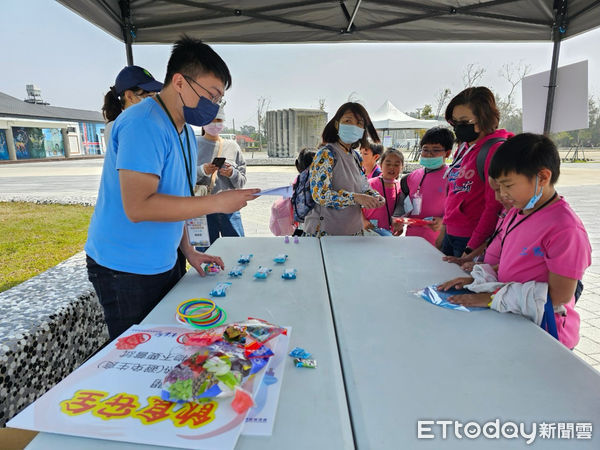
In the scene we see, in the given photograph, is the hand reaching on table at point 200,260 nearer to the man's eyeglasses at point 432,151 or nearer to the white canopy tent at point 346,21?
the man's eyeglasses at point 432,151

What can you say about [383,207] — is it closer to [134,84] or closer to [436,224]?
[436,224]

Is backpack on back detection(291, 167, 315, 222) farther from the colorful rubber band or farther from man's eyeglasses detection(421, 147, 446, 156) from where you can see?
the colorful rubber band

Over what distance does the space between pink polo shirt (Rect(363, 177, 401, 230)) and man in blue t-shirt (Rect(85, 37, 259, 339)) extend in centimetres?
166

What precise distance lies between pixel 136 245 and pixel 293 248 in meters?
0.83

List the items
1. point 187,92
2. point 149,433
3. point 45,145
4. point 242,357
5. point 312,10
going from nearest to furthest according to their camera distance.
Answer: point 149,433 → point 242,357 → point 187,92 → point 312,10 → point 45,145

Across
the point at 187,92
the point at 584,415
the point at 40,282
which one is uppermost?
the point at 187,92

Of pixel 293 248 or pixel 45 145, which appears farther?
pixel 45 145

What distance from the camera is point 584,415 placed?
0.69 meters

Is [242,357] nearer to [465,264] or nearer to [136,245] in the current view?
[136,245]

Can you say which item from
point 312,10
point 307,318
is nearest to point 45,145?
point 312,10

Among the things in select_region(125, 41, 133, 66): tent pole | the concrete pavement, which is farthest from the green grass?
select_region(125, 41, 133, 66): tent pole

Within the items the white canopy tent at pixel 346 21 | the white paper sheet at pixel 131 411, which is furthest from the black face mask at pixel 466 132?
the white paper sheet at pixel 131 411

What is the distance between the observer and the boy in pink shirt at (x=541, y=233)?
42.1 inches

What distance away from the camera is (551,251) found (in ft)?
3.60
